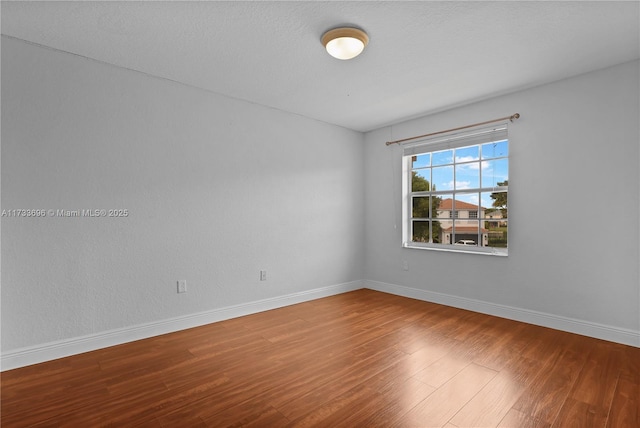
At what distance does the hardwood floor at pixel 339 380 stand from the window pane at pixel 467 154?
203 cm

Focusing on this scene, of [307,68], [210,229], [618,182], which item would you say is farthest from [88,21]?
[618,182]

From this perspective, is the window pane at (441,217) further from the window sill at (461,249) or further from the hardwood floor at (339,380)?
the hardwood floor at (339,380)

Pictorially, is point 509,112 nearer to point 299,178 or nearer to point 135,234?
point 299,178

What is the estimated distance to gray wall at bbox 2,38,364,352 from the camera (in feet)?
8.04

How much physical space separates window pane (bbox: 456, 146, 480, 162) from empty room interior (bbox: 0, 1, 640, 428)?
18 millimetres

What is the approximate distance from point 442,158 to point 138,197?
3763 millimetres

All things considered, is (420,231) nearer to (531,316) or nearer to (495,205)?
(495,205)

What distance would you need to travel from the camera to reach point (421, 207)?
4.53 meters

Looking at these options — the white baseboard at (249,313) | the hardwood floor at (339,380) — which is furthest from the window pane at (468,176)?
the hardwood floor at (339,380)

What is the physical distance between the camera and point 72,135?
8.68 feet

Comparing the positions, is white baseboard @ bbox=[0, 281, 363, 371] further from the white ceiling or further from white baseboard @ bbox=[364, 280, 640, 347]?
the white ceiling

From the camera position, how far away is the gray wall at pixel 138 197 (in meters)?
2.45

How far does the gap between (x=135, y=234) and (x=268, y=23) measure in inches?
88.0

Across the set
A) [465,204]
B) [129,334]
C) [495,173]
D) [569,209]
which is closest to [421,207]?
[465,204]
